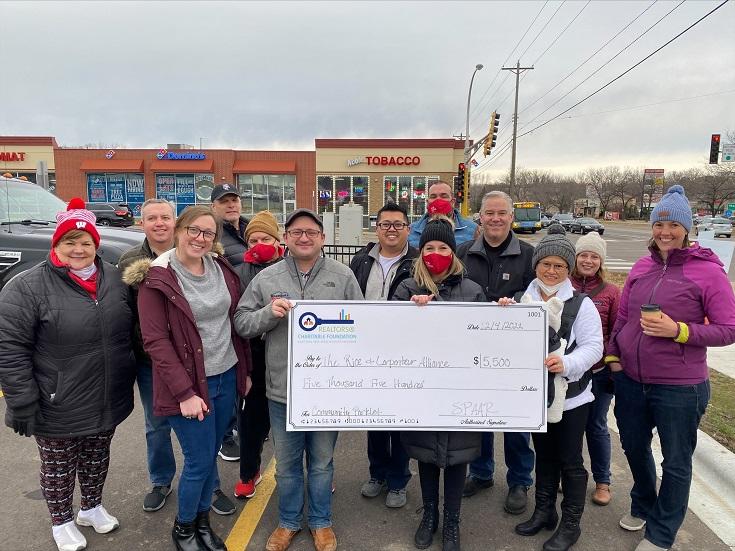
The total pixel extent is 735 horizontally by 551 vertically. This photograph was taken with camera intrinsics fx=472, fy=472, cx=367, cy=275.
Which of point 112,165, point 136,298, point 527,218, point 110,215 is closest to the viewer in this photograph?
point 136,298

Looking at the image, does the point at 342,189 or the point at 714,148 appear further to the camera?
the point at 342,189

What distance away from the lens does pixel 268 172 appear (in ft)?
126

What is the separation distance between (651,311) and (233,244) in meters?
3.43

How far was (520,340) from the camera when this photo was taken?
2934 millimetres

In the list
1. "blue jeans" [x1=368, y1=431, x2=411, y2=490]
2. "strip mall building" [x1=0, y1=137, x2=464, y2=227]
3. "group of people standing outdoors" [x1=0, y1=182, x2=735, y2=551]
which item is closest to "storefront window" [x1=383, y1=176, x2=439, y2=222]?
"strip mall building" [x1=0, y1=137, x2=464, y2=227]

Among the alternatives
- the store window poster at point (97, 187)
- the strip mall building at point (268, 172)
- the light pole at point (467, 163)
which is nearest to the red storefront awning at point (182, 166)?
the strip mall building at point (268, 172)

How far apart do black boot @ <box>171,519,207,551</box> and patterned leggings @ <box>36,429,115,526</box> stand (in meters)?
0.68

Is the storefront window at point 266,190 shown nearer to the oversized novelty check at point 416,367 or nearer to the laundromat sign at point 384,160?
the laundromat sign at point 384,160

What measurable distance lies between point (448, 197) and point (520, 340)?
1797 millimetres

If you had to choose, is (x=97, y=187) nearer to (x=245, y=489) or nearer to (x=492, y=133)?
(x=492, y=133)

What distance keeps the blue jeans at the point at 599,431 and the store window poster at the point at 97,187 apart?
1701 inches

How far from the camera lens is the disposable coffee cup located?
2.63 meters

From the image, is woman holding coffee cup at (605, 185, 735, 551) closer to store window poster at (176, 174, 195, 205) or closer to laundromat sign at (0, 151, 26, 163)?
store window poster at (176, 174, 195, 205)

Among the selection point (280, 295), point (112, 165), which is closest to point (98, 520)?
point (280, 295)
